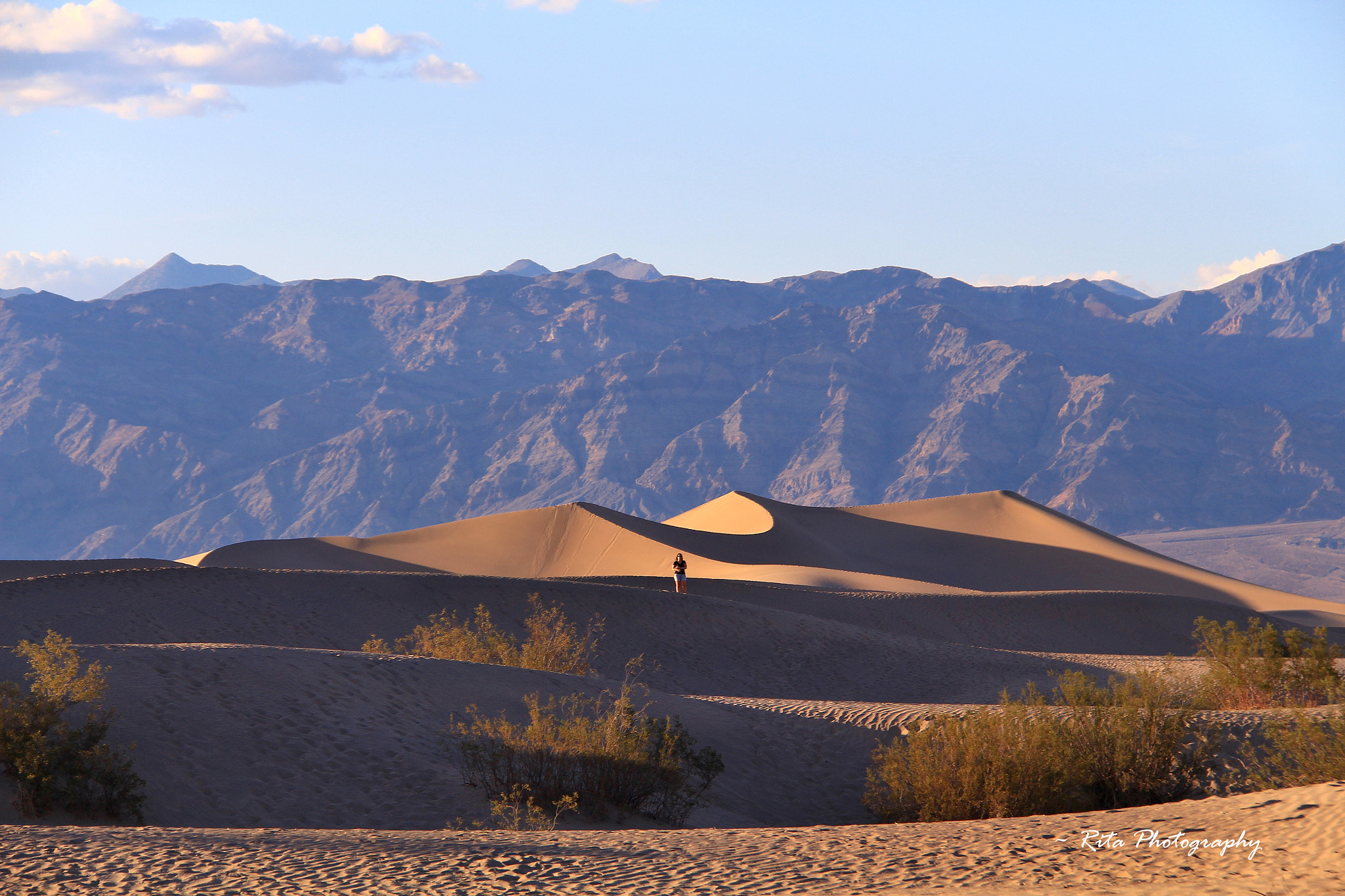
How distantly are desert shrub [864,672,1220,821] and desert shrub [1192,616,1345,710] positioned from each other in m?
4.60

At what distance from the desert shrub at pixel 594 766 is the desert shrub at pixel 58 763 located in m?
2.75

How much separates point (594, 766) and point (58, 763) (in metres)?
4.14

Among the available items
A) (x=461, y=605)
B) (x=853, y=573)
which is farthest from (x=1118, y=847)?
(x=853, y=573)

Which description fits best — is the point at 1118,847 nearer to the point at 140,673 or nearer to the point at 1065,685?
the point at 1065,685

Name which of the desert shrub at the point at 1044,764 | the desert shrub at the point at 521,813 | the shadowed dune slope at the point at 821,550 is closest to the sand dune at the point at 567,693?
the desert shrub at the point at 521,813

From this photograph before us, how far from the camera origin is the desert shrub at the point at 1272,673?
1490cm

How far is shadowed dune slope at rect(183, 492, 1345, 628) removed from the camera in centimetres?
4216

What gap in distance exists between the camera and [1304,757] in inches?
369

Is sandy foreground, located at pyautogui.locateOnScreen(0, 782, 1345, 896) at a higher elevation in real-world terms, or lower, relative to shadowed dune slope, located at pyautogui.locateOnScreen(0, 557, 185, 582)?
higher

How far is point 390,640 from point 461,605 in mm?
2400

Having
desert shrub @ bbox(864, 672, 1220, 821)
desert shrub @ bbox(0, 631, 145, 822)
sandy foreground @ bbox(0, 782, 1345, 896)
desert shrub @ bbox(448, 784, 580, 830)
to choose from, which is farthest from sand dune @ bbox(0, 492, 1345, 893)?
desert shrub @ bbox(864, 672, 1220, 821)
